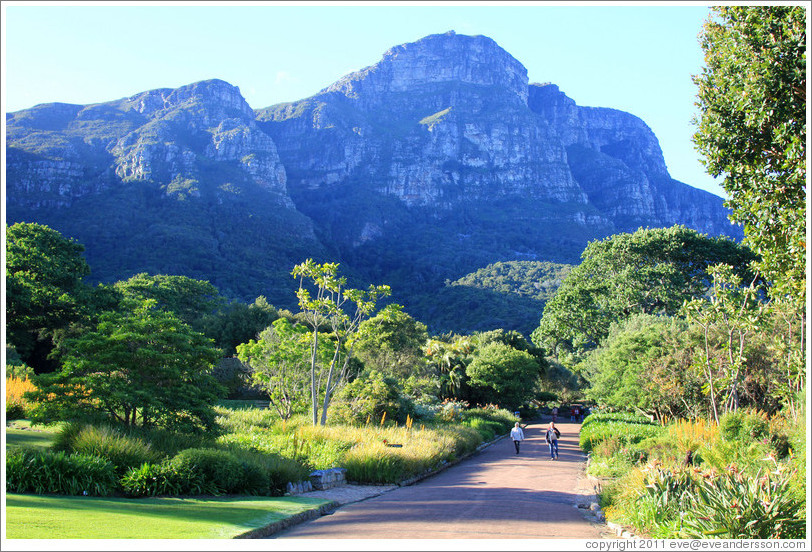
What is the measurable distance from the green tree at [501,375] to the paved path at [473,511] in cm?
2475

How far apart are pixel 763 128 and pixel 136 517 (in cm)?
1071

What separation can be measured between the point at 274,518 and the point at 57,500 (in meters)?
3.03

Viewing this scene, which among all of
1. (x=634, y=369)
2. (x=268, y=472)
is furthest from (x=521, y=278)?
(x=268, y=472)

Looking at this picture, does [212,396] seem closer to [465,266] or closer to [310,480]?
[310,480]

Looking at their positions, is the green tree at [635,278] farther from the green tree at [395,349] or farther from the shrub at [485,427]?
the shrub at [485,427]

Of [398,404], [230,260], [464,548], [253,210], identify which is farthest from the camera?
[253,210]

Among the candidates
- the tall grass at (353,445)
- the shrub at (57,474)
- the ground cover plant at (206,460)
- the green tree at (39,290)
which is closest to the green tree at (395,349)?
the tall grass at (353,445)

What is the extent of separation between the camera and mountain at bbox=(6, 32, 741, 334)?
91562 mm

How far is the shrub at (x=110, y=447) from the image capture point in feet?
32.3

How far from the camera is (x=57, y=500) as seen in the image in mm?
7922

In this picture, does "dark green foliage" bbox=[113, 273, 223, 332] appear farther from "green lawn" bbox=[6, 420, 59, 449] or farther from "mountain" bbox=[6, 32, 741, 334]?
"green lawn" bbox=[6, 420, 59, 449]

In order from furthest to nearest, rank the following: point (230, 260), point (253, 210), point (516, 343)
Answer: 1. point (253, 210)
2. point (230, 260)
3. point (516, 343)

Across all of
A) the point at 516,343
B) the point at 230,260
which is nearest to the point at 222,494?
the point at 516,343

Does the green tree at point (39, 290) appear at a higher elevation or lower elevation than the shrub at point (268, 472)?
higher
